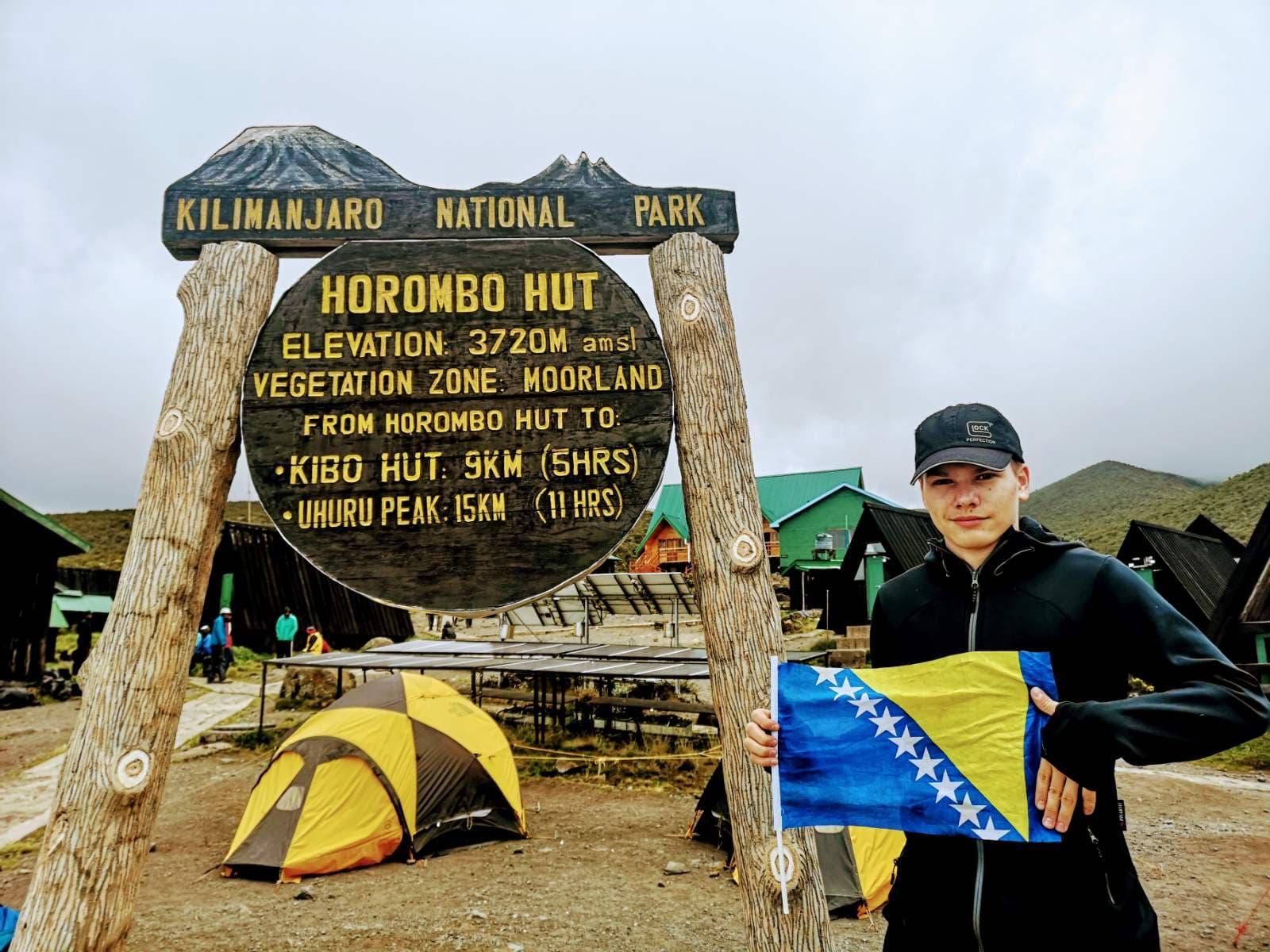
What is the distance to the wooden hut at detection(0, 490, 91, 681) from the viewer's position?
2025cm

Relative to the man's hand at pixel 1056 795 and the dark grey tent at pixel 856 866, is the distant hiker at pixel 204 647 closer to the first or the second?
the dark grey tent at pixel 856 866

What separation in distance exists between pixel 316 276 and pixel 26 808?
11687mm

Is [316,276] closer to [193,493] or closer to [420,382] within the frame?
[420,382]

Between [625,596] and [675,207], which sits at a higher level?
[675,207]

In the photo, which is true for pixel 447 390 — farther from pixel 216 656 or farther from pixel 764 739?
pixel 216 656

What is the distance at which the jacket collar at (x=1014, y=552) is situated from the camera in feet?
6.88

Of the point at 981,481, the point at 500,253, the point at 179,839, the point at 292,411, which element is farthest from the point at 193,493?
the point at 179,839

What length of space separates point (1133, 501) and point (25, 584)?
90.0m

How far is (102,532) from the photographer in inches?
2621

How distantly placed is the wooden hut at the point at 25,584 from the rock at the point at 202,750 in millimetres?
9726

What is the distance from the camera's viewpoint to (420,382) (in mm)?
3697

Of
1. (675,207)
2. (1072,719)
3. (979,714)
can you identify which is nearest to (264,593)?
(675,207)

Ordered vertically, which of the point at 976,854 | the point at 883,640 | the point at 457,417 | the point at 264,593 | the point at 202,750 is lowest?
the point at 202,750

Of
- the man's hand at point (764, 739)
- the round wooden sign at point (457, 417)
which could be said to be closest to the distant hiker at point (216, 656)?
the round wooden sign at point (457, 417)
